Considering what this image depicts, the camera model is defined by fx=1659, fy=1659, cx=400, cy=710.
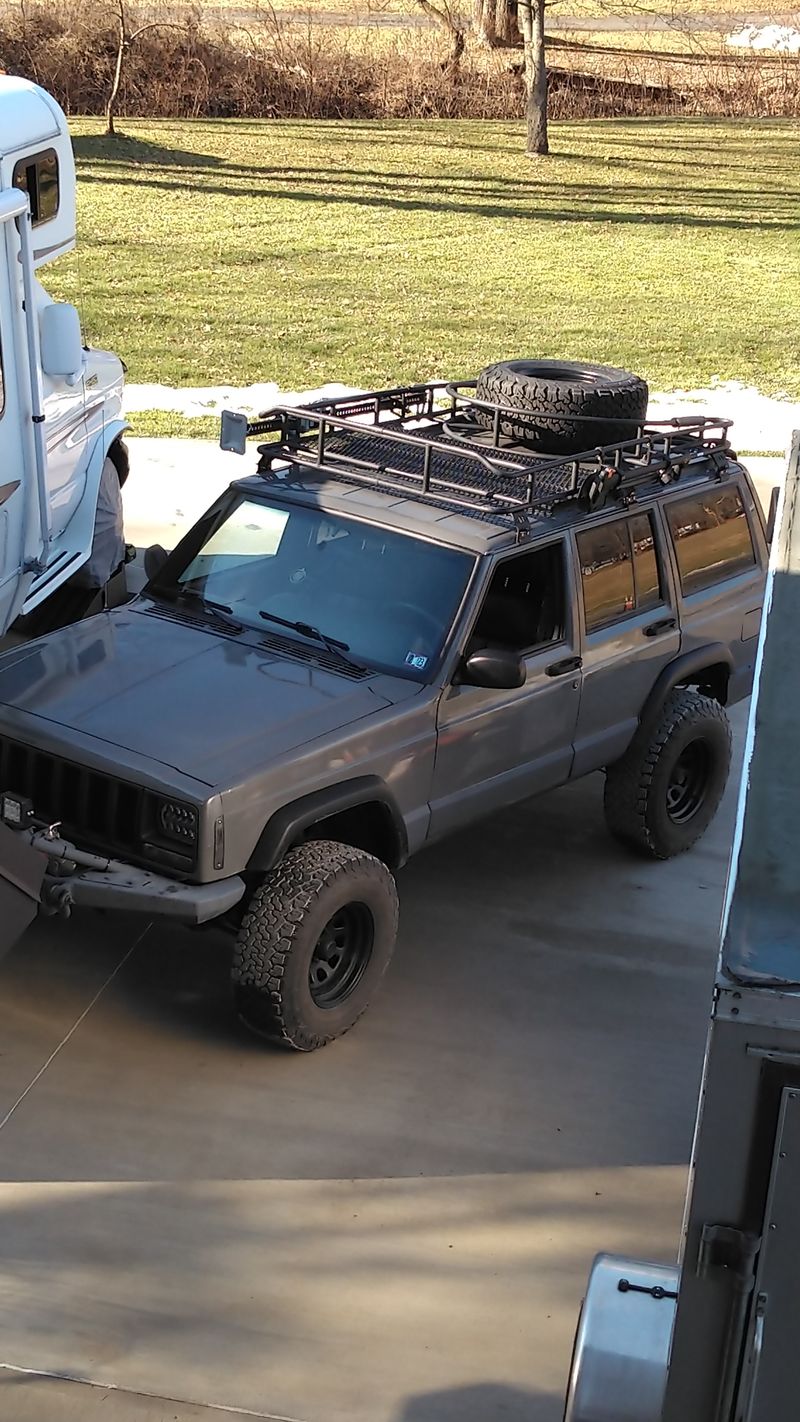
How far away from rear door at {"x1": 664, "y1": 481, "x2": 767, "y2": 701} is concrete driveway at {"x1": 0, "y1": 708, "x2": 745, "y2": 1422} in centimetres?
129

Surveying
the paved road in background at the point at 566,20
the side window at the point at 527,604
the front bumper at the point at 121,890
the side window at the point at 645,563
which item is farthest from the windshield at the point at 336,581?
the paved road in background at the point at 566,20

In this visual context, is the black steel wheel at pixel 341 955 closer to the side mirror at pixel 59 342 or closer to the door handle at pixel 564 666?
the door handle at pixel 564 666

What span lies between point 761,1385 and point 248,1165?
2988mm

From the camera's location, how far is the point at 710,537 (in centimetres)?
780

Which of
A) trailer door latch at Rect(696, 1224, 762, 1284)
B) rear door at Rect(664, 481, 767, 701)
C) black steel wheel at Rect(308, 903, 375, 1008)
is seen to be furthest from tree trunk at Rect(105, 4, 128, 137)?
trailer door latch at Rect(696, 1224, 762, 1284)

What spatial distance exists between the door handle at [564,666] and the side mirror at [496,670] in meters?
0.52

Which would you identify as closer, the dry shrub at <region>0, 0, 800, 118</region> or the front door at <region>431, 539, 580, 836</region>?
the front door at <region>431, 539, 580, 836</region>

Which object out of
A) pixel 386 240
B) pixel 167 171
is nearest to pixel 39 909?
pixel 386 240

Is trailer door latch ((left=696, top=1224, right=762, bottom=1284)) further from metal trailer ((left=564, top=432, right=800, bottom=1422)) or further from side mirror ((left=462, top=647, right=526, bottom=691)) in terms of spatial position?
side mirror ((left=462, top=647, right=526, bottom=691))

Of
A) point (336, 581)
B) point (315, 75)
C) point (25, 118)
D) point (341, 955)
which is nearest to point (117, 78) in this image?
point (315, 75)

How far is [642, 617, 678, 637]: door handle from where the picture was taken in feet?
24.3

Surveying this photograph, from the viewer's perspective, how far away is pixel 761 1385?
268 centimetres

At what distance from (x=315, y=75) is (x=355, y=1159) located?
29.9 m

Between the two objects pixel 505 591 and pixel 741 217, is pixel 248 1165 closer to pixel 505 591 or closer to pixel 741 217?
pixel 505 591
